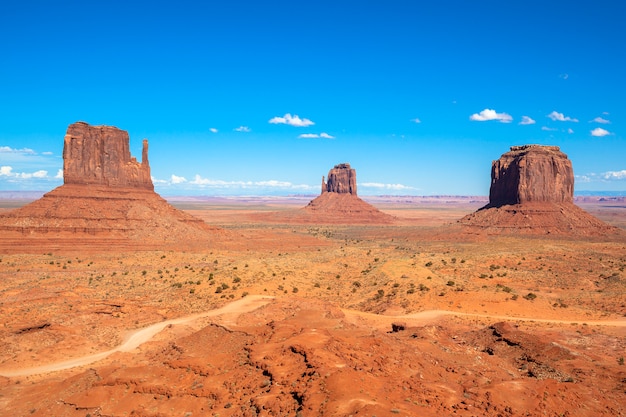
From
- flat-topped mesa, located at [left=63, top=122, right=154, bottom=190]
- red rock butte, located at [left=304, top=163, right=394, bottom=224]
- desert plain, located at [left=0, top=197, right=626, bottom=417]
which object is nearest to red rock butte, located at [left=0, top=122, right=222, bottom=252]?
flat-topped mesa, located at [left=63, top=122, right=154, bottom=190]

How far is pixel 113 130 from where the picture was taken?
236 feet

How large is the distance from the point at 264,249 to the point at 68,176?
34.7 metres

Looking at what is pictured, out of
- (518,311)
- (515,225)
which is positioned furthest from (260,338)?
(515,225)

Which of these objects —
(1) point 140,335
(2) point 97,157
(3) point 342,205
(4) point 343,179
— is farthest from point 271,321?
(4) point 343,179

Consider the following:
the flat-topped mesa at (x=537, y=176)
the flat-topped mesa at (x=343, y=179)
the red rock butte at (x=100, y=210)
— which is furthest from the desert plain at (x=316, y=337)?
the flat-topped mesa at (x=343, y=179)

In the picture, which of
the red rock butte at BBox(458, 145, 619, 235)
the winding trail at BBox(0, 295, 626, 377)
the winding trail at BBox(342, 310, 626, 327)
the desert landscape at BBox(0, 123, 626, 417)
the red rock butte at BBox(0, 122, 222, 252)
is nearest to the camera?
the desert landscape at BBox(0, 123, 626, 417)

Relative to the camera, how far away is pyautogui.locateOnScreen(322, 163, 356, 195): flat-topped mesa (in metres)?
163

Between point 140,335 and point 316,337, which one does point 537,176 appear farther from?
point 140,335

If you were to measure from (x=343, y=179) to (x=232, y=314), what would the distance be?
13627 cm

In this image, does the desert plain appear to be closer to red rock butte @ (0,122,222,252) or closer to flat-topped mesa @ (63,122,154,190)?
red rock butte @ (0,122,222,252)

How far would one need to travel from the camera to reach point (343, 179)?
16362cm

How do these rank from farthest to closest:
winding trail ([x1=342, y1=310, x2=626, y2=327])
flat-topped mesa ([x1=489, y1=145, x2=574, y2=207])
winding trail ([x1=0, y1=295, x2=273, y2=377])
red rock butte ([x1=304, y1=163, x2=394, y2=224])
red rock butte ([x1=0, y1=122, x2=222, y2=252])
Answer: red rock butte ([x1=304, y1=163, x2=394, y2=224]), flat-topped mesa ([x1=489, y1=145, x2=574, y2=207]), red rock butte ([x1=0, y1=122, x2=222, y2=252]), winding trail ([x1=342, y1=310, x2=626, y2=327]), winding trail ([x1=0, y1=295, x2=273, y2=377])

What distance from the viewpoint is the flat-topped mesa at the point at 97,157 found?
229 feet

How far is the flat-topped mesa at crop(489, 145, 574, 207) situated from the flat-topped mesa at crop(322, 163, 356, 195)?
71275 millimetres
